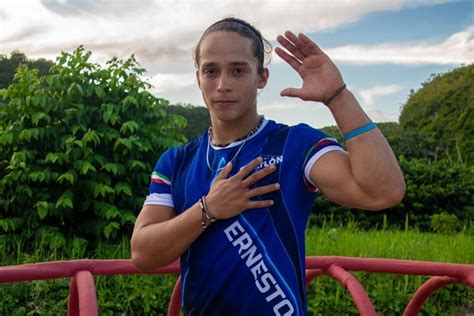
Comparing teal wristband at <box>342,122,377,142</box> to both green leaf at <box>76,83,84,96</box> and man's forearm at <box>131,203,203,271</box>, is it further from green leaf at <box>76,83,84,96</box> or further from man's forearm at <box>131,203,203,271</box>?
green leaf at <box>76,83,84,96</box>

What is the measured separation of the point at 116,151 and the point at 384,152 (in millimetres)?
3300

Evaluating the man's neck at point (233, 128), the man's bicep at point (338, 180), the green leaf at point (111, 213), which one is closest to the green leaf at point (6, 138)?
the green leaf at point (111, 213)

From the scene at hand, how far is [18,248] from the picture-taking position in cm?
441

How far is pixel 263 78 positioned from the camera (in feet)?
6.00

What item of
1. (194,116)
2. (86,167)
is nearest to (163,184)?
(86,167)

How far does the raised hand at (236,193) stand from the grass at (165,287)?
2505mm

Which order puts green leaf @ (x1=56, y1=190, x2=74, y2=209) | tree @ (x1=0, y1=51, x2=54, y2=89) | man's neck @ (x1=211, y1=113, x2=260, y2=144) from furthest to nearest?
tree @ (x1=0, y1=51, x2=54, y2=89) < green leaf @ (x1=56, y1=190, x2=74, y2=209) < man's neck @ (x1=211, y1=113, x2=260, y2=144)

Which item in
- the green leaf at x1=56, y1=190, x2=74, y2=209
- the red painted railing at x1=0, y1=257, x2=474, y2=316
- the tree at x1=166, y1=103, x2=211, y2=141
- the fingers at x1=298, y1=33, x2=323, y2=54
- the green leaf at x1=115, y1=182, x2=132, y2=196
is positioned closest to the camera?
the fingers at x1=298, y1=33, x2=323, y2=54

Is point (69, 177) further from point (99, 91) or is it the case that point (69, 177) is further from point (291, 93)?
point (291, 93)

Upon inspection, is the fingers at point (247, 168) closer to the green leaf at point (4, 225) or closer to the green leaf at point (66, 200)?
the green leaf at point (66, 200)

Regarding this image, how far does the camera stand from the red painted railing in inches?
82.7

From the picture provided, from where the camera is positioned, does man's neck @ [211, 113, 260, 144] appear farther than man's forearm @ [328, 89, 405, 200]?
Yes

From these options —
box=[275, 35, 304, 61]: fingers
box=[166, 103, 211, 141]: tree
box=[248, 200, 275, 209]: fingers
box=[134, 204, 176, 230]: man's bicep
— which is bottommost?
box=[134, 204, 176, 230]: man's bicep

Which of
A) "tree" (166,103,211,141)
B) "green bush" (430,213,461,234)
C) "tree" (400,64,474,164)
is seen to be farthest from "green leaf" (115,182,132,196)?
"tree" (166,103,211,141)
